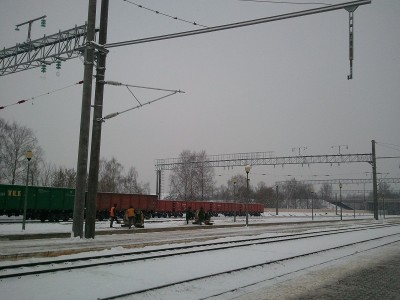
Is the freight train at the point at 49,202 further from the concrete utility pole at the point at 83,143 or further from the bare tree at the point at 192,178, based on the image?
the bare tree at the point at 192,178

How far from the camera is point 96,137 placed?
1570 centimetres

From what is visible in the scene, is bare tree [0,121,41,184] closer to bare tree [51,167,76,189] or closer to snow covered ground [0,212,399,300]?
bare tree [51,167,76,189]

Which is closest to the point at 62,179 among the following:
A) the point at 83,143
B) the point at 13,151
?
the point at 13,151

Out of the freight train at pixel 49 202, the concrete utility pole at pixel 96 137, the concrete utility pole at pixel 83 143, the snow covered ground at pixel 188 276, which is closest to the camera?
the snow covered ground at pixel 188 276

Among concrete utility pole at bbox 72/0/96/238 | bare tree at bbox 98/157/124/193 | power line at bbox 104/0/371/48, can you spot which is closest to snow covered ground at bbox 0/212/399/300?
concrete utility pole at bbox 72/0/96/238

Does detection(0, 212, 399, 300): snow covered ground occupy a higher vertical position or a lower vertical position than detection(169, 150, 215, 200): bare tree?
lower

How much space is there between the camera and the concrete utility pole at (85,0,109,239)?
15.3 metres

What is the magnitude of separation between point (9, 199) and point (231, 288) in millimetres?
25921

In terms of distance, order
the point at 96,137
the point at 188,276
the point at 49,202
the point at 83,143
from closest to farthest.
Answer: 1. the point at 188,276
2. the point at 83,143
3. the point at 96,137
4. the point at 49,202

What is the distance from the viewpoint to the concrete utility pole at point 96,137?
15.3 meters

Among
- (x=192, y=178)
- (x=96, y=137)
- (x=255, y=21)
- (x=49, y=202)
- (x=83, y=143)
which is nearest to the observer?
(x=255, y=21)

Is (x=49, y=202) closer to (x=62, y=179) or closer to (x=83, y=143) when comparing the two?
(x=83, y=143)

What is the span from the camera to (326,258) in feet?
37.5

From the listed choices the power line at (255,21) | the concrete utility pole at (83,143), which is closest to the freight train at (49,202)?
the concrete utility pole at (83,143)
